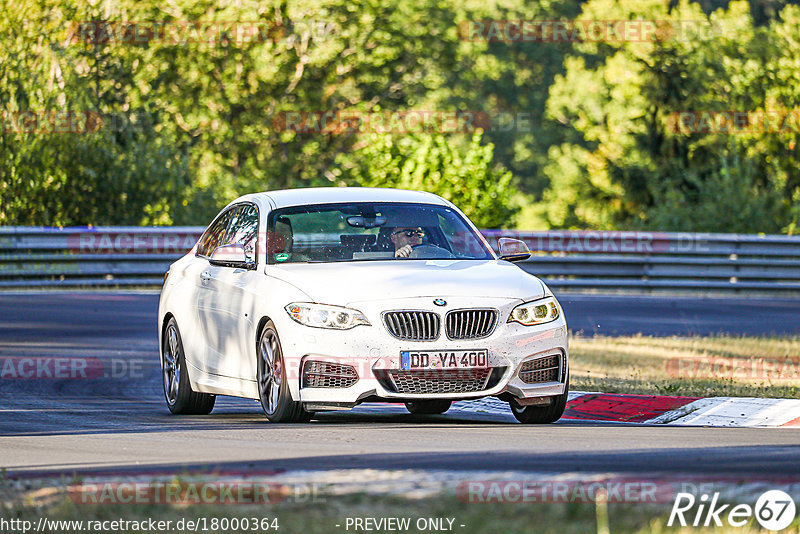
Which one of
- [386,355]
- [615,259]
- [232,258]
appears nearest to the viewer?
[386,355]

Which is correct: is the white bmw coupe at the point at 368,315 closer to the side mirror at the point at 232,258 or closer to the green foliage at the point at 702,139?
the side mirror at the point at 232,258

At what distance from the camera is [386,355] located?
33.8 ft

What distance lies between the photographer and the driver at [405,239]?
1152 centimetres

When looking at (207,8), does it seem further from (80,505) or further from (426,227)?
(80,505)

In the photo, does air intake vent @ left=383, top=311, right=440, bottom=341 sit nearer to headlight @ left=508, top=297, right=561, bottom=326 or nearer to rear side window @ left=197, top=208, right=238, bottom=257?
headlight @ left=508, top=297, right=561, bottom=326

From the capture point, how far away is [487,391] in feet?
34.4

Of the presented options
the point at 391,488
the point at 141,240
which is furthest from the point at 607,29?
the point at 391,488

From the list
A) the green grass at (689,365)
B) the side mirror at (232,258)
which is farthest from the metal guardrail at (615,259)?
the side mirror at (232,258)

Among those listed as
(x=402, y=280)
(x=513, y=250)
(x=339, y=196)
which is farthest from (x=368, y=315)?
(x=339, y=196)

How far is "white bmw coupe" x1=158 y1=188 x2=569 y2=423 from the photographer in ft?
34.0

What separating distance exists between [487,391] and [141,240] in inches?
716

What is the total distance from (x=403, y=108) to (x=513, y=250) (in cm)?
4284

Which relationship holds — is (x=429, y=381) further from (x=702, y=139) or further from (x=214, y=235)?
(x=702, y=139)

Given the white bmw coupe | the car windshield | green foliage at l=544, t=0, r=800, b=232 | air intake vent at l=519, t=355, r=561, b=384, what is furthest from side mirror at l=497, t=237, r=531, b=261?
green foliage at l=544, t=0, r=800, b=232
